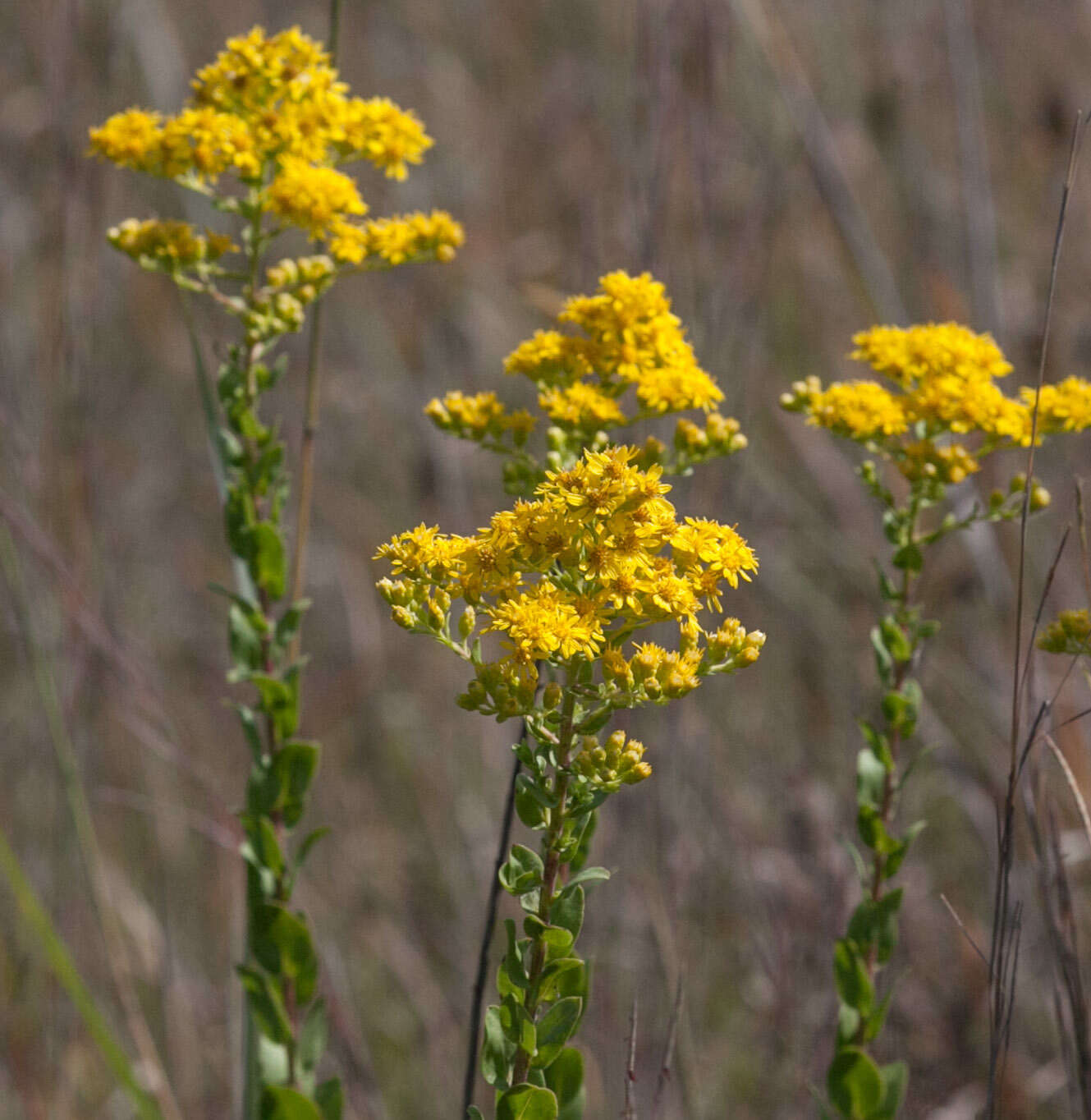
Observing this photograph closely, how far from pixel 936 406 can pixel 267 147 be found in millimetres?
1449

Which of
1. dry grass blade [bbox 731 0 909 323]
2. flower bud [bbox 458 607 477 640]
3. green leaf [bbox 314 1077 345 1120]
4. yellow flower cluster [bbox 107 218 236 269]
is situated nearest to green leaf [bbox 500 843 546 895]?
flower bud [bbox 458 607 477 640]

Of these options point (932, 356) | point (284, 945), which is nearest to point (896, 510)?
point (932, 356)

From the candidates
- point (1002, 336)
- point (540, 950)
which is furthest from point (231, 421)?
point (1002, 336)

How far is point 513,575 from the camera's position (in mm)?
1657

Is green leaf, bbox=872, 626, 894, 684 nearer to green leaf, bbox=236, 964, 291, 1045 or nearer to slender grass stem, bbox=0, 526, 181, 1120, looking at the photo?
green leaf, bbox=236, 964, 291, 1045

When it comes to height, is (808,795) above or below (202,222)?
below

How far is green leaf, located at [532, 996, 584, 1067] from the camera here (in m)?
1.58

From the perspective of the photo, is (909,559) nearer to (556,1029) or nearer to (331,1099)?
(556,1029)

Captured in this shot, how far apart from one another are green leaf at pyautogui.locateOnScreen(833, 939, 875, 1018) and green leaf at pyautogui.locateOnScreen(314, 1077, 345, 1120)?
953 millimetres

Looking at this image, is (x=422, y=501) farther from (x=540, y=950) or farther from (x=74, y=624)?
(x=540, y=950)

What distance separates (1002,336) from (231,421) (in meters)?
2.31

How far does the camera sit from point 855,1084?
6.61ft

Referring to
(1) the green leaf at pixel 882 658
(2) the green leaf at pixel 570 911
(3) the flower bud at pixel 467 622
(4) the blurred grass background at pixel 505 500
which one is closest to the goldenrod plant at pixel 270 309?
(4) the blurred grass background at pixel 505 500

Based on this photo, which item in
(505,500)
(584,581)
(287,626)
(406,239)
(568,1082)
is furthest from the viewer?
(505,500)
